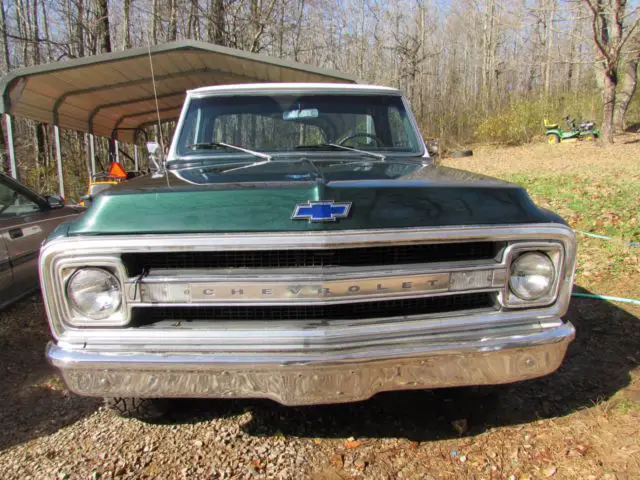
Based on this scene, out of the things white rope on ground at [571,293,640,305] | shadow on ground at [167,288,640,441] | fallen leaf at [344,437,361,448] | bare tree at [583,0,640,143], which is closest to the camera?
fallen leaf at [344,437,361,448]

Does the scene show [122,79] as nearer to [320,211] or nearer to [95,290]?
[95,290]

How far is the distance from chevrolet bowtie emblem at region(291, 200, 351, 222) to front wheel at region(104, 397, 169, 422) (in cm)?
135

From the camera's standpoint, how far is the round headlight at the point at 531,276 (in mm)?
2076

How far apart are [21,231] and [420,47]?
23450 mm

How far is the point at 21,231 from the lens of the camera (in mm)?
4332

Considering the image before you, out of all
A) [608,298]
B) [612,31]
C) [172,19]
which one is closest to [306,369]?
[608,298]

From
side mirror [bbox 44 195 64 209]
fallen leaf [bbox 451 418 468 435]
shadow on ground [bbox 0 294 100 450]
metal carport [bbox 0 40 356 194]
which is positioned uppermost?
metal carport [bbox 0 40 356 194]

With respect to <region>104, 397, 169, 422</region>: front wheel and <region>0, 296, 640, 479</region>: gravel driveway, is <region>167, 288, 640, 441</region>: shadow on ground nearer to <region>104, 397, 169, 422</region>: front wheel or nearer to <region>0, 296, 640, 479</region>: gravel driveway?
<region>0, 296, 640, 479</region>: gravel driveway

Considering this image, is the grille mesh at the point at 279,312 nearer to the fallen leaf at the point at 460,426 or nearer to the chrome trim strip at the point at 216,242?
the chrome trim strip at the point at 216,242

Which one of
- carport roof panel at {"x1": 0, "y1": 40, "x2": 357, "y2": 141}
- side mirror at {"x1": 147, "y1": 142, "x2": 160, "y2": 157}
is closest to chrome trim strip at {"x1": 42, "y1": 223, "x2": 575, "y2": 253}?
side mirror at {"x1": 147, "y1": 142, "x2": 160, "y2": 157}

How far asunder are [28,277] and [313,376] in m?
3.71

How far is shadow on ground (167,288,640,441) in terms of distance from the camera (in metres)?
2.52

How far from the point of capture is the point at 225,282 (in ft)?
6.16

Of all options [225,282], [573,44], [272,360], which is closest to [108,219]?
[225,282]
